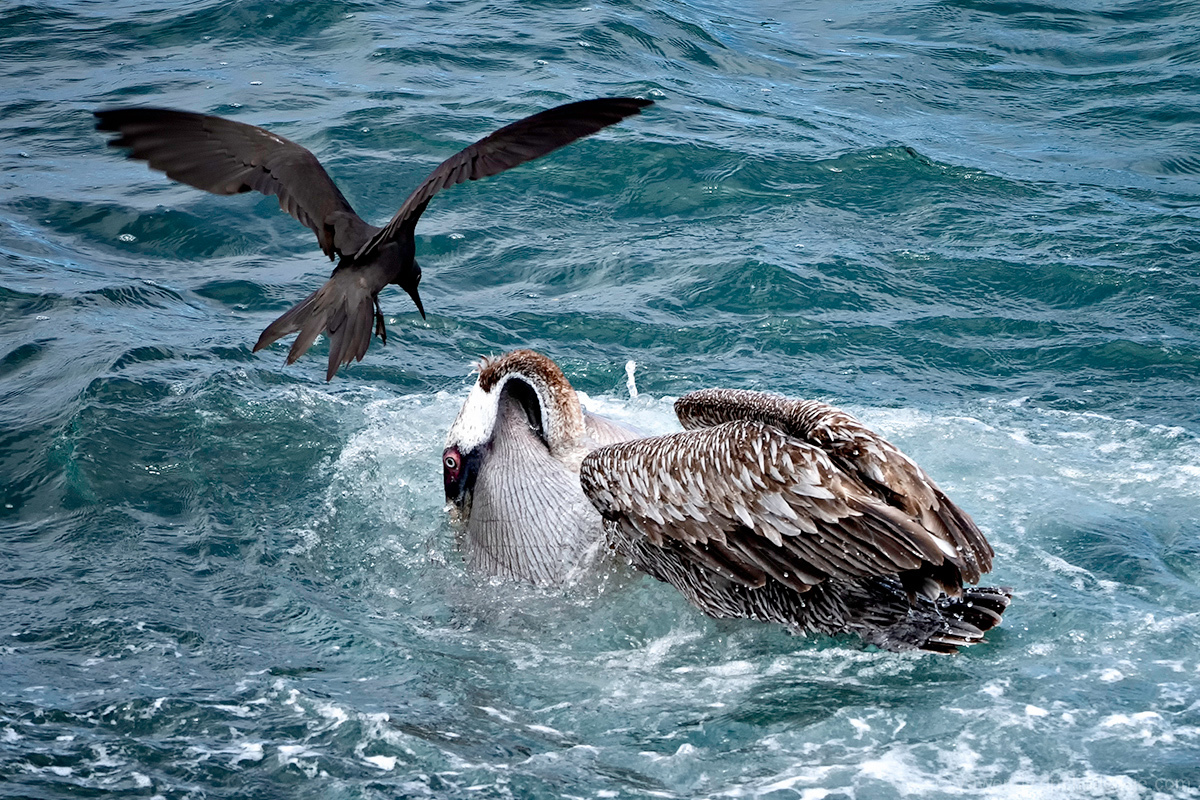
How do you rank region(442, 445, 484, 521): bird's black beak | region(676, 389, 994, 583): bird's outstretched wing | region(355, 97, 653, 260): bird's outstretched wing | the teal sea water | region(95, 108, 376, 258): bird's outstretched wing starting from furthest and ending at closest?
region(442, 445, 484, 521): bird's black beak
region(95, 108, 376, 258): bird's outstretched wing
region(355, 97, 653, 260): bird's outstretched wing
region(676, 389, 994, 583): bird's outstretched wing
the teal sea water

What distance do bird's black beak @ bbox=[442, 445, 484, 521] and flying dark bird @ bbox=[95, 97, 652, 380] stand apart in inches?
27.5

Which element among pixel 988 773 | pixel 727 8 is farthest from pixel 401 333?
pixel 727 8

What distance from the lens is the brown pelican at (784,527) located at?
14.5 ft

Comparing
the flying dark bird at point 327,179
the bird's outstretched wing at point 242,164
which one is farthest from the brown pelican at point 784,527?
the bird's outstretched wing at point 242,164

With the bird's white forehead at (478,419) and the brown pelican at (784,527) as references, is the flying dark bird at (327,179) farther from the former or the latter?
the brown pelican at (784,527)

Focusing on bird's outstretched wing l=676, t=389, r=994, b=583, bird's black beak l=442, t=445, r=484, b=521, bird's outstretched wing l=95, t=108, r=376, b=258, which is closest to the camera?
bird's outstretched wing l=676, t=389, r=994, b=583

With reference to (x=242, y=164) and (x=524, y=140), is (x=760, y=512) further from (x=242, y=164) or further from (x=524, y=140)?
(x=242, y=164)

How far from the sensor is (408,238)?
18.6 feet

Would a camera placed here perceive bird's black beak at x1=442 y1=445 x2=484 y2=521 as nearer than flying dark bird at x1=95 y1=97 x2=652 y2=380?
No

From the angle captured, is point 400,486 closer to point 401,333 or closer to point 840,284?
point 401,333

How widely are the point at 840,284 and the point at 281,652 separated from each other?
16.1ft

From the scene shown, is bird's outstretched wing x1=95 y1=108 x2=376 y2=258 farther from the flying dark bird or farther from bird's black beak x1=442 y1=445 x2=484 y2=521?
bird's black beak x1=442 y1=445 x2=484 y2=521

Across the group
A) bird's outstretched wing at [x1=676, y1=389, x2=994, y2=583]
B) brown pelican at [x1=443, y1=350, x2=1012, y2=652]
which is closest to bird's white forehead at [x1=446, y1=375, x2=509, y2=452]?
brown pelican at [x1=443, y1=350, x2=1012, y2=652]

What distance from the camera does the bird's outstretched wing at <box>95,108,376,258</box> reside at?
18.4 feet
